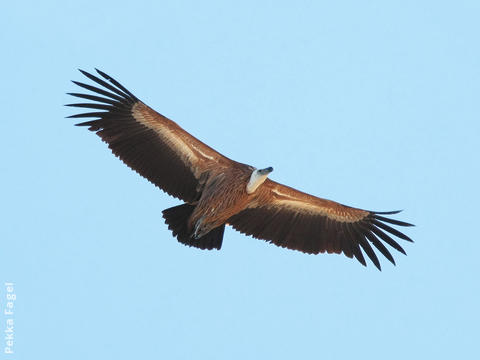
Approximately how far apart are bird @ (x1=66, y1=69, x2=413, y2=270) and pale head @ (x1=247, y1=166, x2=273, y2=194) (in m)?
0.02

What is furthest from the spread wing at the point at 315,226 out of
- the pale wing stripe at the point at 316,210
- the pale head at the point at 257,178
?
the pale head at the point at 257,178

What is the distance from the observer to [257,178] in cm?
1585

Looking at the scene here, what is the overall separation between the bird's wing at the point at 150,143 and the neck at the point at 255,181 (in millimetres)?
559

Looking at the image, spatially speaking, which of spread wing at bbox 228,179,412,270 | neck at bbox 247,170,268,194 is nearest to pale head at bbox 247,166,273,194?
neck at bbox 247,170,268,194

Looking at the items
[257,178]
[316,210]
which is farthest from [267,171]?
[316,210]

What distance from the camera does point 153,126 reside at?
16438 mm

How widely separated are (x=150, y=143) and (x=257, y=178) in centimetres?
186

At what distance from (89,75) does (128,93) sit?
66 centimetres

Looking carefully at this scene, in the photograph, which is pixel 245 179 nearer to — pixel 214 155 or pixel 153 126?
pixel 214 155

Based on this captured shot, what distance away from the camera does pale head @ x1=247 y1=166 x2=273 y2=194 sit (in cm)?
1574

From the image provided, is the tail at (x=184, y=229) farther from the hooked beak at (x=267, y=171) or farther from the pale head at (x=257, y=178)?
the hooked beak at (x=267, y=171)

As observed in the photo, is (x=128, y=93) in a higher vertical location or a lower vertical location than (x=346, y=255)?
higher

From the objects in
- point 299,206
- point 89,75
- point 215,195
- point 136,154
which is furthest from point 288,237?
point 89,75

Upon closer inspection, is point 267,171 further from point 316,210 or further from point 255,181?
point 316,210
